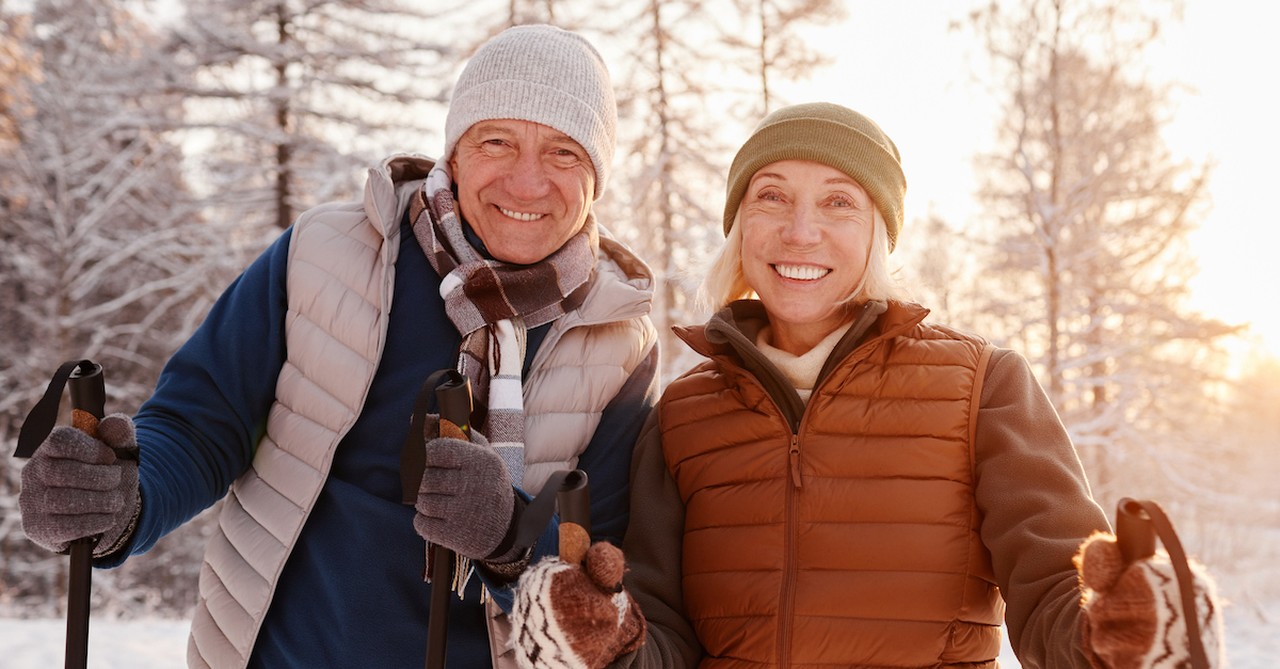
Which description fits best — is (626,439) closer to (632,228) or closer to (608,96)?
(608,96)

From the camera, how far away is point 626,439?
2.62 metres

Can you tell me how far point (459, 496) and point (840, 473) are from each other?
0.96m

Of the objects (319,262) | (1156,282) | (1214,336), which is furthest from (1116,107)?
(319,262)

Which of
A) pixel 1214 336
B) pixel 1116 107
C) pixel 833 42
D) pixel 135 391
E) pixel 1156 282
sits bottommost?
pixel 135 391

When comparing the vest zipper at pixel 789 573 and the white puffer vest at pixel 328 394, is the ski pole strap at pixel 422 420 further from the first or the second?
the vest zipper at pixel 789 573

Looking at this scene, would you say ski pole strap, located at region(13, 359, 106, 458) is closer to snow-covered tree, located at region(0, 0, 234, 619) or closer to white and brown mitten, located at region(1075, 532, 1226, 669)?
white and brown mitten, located at region(1075, 532, 1226, 669)

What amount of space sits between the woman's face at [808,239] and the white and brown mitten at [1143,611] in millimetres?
1040

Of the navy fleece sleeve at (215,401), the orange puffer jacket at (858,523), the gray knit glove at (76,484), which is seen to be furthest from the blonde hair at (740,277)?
the gray knit glove at (76,484)

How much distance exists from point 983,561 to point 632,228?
966cm

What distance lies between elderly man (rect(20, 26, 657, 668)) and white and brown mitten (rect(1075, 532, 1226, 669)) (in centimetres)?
121

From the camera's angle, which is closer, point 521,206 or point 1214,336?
point 521,206

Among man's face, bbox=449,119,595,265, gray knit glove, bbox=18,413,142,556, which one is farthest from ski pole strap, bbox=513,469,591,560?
man's face, bbox=449,119,595,265

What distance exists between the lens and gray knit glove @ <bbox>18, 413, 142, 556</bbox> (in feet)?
5.71

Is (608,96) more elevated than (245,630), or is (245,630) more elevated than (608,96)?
(608,96)
